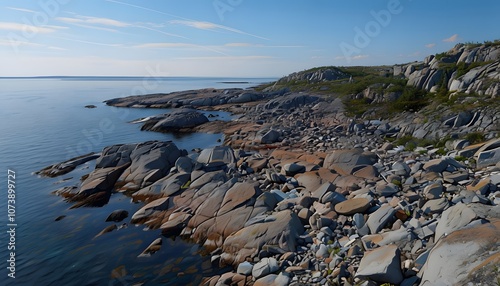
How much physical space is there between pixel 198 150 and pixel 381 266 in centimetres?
2707

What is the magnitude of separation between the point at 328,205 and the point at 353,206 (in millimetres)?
1204

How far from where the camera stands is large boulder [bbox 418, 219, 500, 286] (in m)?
6.64

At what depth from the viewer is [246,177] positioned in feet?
68.6

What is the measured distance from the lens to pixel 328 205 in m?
13.9

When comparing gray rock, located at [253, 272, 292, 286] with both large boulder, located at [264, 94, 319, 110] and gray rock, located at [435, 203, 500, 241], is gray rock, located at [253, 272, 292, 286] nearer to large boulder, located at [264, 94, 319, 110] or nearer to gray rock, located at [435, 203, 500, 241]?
gray rock, located at [435, 203, 500, 241]

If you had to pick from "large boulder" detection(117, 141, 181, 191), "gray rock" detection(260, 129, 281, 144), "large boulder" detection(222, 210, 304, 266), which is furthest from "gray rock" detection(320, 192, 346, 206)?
"gray rock" detection(260, 129, 281, 144)

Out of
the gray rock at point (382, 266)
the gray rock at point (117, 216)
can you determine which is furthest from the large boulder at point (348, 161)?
the gray rock at point (117, 216)

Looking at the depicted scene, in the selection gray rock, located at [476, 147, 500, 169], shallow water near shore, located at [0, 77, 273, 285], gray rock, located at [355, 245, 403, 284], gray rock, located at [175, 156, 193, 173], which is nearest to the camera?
gray rock, located at [355, 245, 403, 284]

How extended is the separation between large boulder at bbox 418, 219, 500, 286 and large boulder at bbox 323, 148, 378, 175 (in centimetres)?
1038

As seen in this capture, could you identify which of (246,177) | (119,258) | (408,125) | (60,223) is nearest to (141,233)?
(119,258)

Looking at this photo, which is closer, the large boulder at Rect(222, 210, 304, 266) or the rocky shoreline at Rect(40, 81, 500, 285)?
the rocky shoreline at Rect(40, 81, 500, 285)

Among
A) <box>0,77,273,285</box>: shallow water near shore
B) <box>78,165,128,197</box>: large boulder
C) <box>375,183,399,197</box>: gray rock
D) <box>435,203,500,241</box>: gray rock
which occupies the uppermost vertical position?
<box>435,203,500,241</box>: gray rock

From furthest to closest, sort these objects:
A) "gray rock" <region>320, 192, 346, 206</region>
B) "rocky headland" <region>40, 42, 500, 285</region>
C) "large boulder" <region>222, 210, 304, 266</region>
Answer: "gray rock" <region>320, 192, 346, 206</region>, "large boulder" <region>222, 210, 304, 266</region>, "rocky headland" <region>40, 42, 500, 285</region>

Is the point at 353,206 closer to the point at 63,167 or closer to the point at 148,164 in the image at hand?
the point at 148,164
